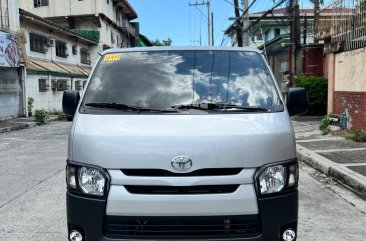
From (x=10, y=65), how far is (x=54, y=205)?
17.4 m

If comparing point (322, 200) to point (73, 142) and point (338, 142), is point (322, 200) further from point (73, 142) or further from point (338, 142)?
point (338, 142)

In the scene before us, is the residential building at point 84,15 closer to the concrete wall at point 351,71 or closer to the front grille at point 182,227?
the concrete wall at point 351,71

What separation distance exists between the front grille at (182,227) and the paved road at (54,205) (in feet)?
6.00

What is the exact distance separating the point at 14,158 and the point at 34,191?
406cm

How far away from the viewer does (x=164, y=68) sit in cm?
409

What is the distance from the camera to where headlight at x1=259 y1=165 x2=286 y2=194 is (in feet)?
10.4

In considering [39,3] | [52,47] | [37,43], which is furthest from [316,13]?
[39,3]

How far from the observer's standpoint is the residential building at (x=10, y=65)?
69.8 feet

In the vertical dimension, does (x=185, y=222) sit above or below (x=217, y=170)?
below

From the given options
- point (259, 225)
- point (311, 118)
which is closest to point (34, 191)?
point (259, 225)

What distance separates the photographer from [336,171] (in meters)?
7.97

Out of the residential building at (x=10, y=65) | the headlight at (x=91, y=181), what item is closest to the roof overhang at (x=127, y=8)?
the residential building at (x=10, y=65)

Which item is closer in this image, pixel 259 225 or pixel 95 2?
pixel 259 225

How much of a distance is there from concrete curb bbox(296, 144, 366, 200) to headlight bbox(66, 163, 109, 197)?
15.9 feet
